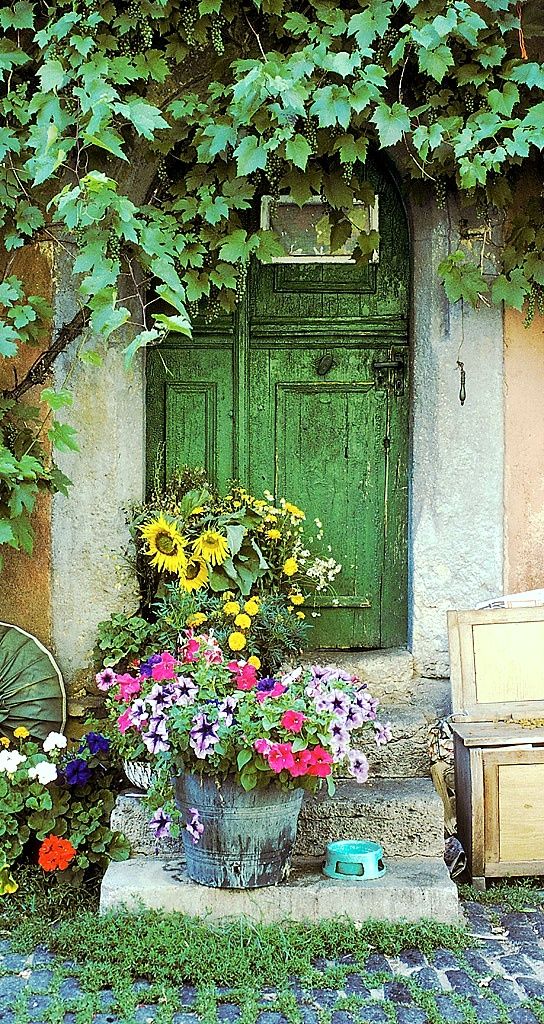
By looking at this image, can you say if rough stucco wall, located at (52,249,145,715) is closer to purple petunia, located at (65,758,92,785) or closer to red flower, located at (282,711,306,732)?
purple petunia, located at (65,758,92,785)

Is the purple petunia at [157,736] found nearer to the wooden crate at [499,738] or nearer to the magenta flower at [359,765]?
the magenta flower at [359,765]

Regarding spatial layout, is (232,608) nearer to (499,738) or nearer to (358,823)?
(358,823)

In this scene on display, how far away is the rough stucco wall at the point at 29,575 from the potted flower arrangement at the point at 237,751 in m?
0.80

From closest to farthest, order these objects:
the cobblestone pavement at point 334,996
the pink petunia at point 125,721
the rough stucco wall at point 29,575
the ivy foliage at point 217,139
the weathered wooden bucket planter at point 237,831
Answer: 1. the cobblestone pavement at point 334,996
2. the weathered wooden bucket planter at point 237,831
3. the pink petunia at point 125,721
4. the ivy foliage at point 217,139
5. the rough stucco wall at point 29,575

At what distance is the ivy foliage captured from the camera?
3.66 meters

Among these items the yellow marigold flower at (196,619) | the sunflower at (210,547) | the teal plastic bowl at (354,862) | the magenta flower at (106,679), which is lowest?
the teal plastic bowl at (354,862)

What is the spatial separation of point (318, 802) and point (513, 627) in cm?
94

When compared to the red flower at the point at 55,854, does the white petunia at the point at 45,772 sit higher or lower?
higher

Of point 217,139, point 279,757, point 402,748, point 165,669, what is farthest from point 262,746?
point 217,139

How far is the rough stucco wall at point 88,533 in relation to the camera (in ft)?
13.7

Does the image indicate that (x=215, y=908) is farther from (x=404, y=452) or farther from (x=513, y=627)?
(x=404, y=452)

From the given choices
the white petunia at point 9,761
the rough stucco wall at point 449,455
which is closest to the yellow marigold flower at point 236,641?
the white petunia at point 9,761

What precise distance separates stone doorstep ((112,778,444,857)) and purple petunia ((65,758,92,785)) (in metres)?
0.14

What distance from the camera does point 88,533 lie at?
4.19 m
